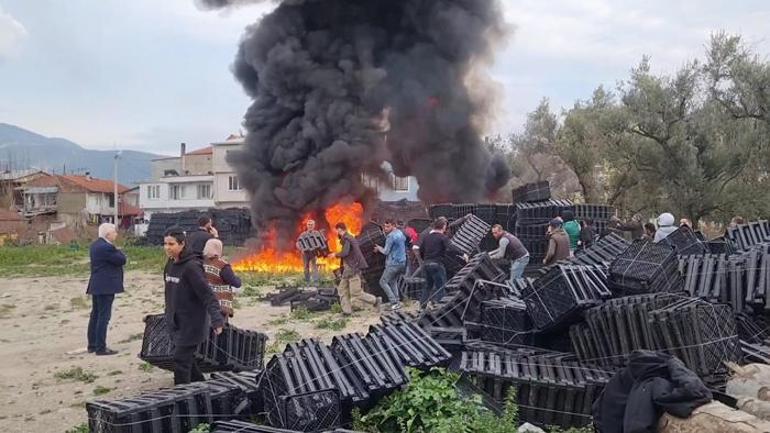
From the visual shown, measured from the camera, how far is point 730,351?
276 inches

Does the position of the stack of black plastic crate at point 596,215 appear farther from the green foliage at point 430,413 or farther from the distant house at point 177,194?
the distant house at point 177,194

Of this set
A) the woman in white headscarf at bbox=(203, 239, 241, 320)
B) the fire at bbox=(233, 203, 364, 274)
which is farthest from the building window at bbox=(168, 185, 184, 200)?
the woman in white headscarf at bbox=(203, 239, 241, 320)

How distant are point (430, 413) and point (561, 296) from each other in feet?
8.92

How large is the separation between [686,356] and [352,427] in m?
3.48

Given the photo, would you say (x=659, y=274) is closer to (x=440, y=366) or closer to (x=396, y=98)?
(x=440, y=366)

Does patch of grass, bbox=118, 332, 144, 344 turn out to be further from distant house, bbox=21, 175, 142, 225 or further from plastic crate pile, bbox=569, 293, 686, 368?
distant house, bbox=21, 175, 142, 225

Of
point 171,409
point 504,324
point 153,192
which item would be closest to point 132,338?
point 171,409

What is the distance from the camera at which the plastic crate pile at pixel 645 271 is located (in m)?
8.59

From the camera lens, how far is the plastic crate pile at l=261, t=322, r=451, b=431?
222 inches

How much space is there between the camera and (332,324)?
39.8ft

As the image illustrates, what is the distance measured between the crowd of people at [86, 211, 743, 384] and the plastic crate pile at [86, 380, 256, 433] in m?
0.77

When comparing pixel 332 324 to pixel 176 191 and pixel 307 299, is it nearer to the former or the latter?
pixel 307 299

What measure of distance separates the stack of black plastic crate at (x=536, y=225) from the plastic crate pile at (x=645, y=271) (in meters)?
7.65

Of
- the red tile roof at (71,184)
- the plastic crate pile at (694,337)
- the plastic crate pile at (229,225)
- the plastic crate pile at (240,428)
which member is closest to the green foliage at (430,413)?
the plastic crate pile at (240,428)
